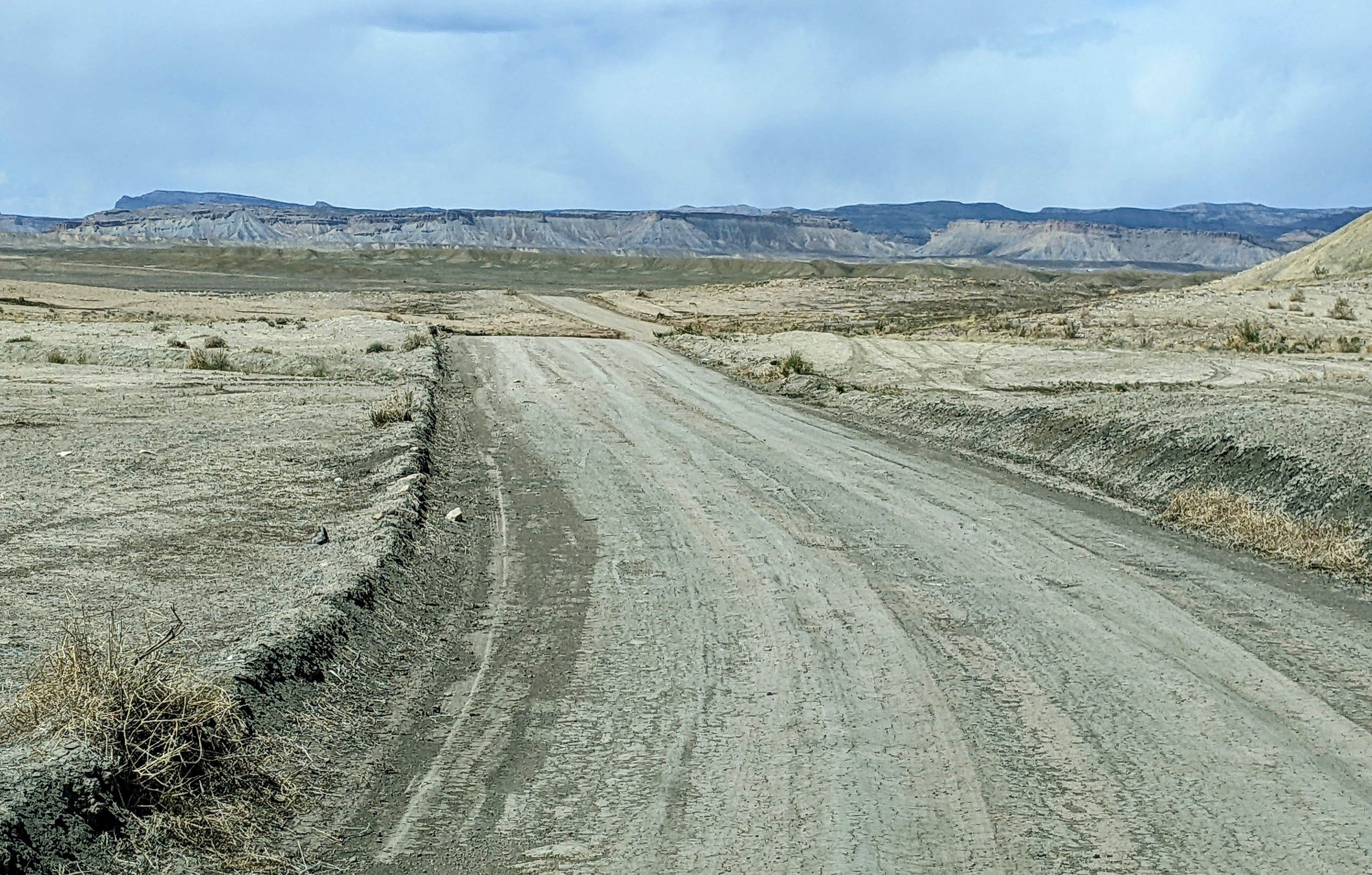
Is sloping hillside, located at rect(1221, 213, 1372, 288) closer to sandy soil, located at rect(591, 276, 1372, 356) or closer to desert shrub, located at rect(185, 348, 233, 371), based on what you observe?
sandy soil, located at rect(591, 276, 1372, 356)

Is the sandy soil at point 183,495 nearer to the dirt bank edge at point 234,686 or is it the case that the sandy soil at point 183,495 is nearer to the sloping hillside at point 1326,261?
the dirt bank edge at point 234,686

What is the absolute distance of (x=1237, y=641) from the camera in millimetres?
7852

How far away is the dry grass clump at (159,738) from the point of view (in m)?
4.86

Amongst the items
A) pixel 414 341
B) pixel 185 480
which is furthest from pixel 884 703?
pixel 414 341

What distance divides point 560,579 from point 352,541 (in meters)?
2.07

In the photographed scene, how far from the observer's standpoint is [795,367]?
27.2 meters

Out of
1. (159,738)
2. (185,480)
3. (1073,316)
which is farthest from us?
(1073,316)

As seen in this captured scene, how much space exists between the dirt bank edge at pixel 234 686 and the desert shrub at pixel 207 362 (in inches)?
674

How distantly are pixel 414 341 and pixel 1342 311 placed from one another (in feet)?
89.8

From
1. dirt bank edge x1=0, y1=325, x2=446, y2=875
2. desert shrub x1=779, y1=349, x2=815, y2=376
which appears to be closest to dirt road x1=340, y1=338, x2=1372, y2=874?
dirt bank edge x1=0, y1=325, x2=446, y2=875

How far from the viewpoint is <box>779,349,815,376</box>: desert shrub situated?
26.9m

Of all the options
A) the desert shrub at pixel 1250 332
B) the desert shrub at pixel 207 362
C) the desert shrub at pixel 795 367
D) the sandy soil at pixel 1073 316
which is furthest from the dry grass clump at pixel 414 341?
the desert shrub at pixel 1250 332

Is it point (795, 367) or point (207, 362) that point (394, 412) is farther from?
point (207, 362)

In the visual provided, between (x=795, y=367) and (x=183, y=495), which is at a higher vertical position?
(x=795, y=367)
